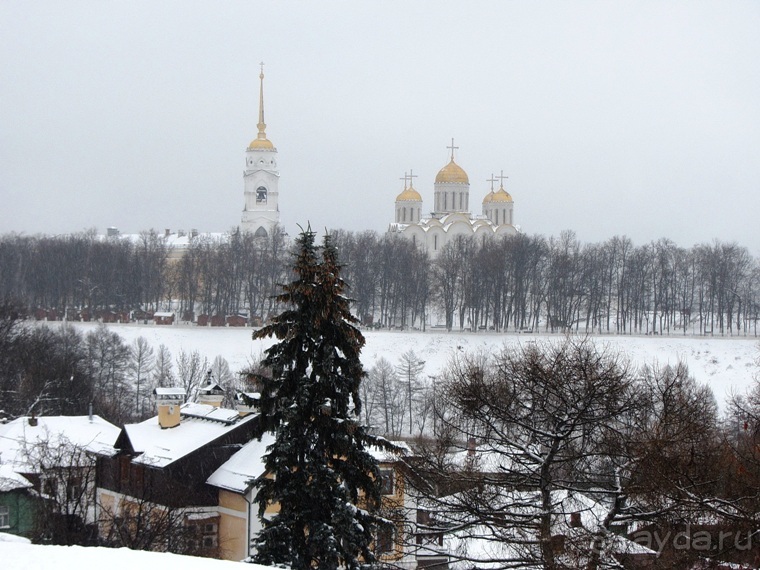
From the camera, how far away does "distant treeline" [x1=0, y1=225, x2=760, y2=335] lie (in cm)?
6247

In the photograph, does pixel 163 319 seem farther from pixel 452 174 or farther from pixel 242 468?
pixel 242 468

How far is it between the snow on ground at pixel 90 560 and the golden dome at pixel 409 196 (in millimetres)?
71729

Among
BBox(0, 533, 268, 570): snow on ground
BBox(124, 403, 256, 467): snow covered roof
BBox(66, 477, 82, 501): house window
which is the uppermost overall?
BBox(0, 533, 268, 570): snow on ground

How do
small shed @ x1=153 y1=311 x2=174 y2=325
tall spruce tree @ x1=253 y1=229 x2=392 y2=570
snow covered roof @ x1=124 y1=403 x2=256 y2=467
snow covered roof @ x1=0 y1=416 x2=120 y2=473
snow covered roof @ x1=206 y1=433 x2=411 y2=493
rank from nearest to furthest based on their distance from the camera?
tall spruce tree @ x1=253 y1=229 x2=392 y2=570 → snow covered roof @ x1=206 y1=433 x2=411 y2=493 → snow covered roof @ x1=124 y1=403 x2=256 y2=467 → snow covered roof @ x1=0 y1=416 x2=120 y2=473 → small shed @ x1=153 y1=311 x2=174 y2=325

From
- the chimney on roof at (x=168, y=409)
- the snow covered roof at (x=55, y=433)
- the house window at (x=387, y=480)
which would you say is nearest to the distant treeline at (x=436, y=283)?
the snow covered roof at (x=55, y=433)

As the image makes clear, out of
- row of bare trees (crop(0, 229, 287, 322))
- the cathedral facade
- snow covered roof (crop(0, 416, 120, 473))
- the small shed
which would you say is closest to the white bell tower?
the cathedral facade

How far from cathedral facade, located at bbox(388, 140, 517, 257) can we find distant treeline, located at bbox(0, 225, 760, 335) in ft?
24.1

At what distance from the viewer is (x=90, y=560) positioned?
962cm

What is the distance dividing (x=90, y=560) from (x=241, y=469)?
1124 cm

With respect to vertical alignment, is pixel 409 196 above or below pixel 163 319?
above

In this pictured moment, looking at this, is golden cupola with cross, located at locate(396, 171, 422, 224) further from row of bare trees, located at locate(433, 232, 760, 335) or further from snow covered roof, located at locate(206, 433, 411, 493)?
snow covered roof, located at locate(206, 433, 411, 493)

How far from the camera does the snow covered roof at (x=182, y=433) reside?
21.9m

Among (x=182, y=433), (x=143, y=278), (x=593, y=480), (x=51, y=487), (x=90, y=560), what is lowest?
(x=51, y=487)

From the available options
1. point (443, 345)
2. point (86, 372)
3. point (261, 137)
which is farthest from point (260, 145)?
point (86, 372)
